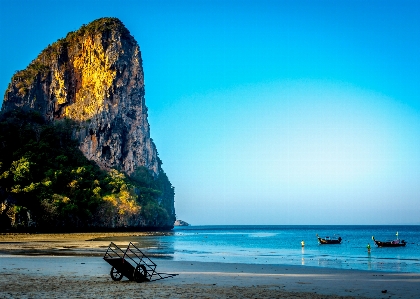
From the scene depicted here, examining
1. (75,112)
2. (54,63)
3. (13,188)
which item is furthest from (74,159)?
(54,63)

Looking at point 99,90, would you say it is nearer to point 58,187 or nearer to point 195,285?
point 58,187

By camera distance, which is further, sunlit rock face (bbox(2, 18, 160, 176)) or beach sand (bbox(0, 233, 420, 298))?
sunlit rock face (bbox(2, 18, 160, 176))

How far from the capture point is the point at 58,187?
108 metres

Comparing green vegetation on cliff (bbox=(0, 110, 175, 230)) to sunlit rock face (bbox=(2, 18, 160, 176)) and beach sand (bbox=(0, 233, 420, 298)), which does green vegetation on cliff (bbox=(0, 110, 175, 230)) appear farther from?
beach sand (bbox=(0, 233, 420, 298))

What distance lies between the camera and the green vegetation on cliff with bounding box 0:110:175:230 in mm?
94062

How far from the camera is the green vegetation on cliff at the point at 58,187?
9406 cm

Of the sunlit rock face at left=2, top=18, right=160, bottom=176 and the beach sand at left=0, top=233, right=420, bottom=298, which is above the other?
the sunlit rock face at left=2, top=18, right=160, bottom=176

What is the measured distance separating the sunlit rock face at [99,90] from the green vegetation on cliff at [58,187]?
8487 millimetres

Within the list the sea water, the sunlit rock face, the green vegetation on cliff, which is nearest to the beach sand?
the sea water

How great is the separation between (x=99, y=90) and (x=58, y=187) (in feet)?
170

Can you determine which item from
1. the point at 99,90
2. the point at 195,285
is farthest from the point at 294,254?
the point at 99,90

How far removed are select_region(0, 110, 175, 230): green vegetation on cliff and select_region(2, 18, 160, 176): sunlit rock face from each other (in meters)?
8.49

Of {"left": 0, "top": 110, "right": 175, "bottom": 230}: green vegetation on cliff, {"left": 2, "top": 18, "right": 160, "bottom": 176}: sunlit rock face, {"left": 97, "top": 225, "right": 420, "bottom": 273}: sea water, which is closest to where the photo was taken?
{"left": 97, "top": 225, "right": 420, "bottom": 273}: sea water

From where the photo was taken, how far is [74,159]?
128625 mm
